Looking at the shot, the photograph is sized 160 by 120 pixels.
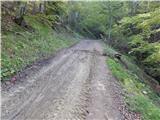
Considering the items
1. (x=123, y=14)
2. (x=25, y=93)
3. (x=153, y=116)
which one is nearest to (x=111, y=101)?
(x=153, y=116)

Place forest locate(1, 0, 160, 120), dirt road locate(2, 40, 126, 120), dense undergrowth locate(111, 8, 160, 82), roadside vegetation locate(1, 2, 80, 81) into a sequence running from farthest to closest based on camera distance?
roadside vegetation locate(1, 2, 80, 81) → dense undergrowth locate(111, 8, 160, 82) → forest locate(1, 0, 160, 120) → dirt road locate(2, 40, 126, 120)

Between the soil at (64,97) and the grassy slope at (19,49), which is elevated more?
the grassy slope at (19,49)

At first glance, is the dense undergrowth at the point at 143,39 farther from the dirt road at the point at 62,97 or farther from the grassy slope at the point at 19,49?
the grassy slope at the point at 19,49

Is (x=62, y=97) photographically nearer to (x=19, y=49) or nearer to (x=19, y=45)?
(x=19, y=49)

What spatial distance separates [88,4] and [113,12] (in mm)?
20202

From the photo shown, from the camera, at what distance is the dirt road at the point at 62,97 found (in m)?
10.0

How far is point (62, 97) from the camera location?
11898 millimetres

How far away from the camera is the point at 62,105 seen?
10.9 meters

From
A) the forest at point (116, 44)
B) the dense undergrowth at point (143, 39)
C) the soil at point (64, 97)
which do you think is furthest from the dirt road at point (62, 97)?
the dense undergrowth at point (143, 39)

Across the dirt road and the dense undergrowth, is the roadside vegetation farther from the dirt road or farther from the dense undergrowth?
the dense undergrowth

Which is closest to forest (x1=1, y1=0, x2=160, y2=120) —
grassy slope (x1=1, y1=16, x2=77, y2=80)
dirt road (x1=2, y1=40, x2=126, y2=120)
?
grassy slope (x1=1, y1=16, x2=77, y2=80)

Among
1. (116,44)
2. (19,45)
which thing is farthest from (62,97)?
(116,44)

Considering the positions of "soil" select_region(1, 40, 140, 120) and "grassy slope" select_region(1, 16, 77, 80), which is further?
"grassy slope" select_region(1, 16, 77, 80)

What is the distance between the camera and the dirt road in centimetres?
1002
